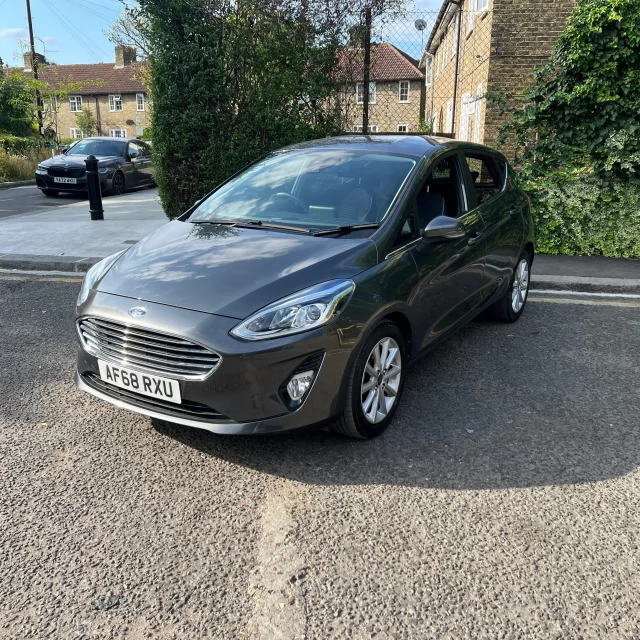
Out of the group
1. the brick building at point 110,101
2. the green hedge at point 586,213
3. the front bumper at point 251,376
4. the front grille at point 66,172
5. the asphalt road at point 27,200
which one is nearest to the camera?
the front bumper at point 251,376

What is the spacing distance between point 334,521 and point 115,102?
196 feet

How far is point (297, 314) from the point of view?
9.88 ft

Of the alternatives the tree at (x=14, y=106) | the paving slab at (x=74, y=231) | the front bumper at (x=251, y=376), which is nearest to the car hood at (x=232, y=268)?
the front bumper at (x=251, y=376)

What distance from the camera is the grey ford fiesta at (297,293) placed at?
116 inches

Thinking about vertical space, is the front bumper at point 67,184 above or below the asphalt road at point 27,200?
above

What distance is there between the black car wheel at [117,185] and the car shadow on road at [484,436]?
1315 cm

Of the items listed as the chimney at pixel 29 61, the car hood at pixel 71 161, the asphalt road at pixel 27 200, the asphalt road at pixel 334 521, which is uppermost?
the chimney at pixel 29 61

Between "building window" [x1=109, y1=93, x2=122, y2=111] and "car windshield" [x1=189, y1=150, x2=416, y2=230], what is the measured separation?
5672cm

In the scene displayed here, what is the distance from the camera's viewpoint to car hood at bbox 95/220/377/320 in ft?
10.1

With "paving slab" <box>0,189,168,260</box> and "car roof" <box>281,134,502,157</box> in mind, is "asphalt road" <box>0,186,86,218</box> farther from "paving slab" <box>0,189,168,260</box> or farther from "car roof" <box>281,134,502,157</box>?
"car roof" <box>281,134,502,157</box>

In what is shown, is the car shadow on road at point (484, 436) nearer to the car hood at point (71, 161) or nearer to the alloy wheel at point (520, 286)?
the alloy wheel at point (520, 286)

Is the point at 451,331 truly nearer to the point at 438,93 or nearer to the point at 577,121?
the point at 577,121

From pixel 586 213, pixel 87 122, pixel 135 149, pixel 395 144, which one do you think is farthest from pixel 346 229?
pixel 87 122

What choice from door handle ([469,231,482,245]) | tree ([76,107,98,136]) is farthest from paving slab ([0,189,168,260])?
tree ([76,107,98,136])
